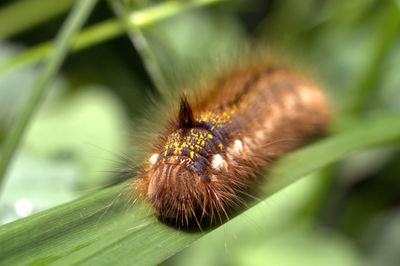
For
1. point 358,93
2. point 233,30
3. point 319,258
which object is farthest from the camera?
point 233,30

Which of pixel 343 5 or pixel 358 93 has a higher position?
pixel 343 5

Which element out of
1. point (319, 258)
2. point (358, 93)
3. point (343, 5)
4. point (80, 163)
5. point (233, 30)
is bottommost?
point (319, 258)

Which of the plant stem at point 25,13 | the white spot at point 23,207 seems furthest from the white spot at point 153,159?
the plant stem at point 25,13

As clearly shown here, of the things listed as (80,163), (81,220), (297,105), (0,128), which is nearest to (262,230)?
(297,105)

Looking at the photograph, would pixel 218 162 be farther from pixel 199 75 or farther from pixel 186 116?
pixel 199 75

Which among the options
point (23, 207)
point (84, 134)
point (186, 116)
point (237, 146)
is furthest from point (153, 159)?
point (84, 134)

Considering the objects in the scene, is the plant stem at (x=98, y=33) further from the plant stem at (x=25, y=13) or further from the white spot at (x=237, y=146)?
the white spot at (x=237, y=146)

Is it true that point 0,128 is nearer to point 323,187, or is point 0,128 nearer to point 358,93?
point 323,187

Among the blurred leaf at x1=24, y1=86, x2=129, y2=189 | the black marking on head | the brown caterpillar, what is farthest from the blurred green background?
the black marking on head
